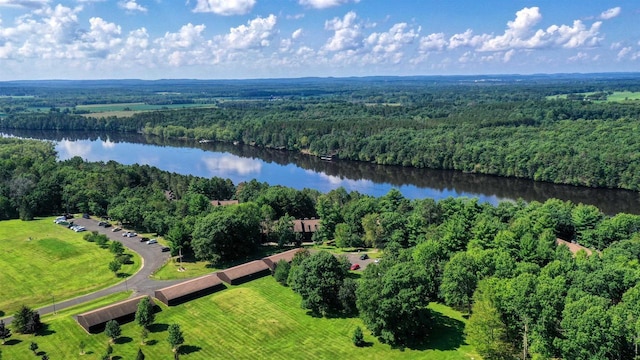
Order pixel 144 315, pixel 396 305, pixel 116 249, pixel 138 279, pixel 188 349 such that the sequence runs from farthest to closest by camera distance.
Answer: pixel 116 249, pixel 138 279, pixel 144 315, pixel 188 349, pixel 396 305

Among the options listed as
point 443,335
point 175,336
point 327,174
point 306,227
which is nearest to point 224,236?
point 306,227

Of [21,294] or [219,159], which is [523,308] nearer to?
[21,294]

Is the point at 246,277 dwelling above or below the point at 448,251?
below

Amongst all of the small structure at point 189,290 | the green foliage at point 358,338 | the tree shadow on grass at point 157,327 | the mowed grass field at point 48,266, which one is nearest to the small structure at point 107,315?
the tree shadow on grass at point 157,327

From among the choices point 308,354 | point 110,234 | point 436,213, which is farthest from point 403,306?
point 110,234

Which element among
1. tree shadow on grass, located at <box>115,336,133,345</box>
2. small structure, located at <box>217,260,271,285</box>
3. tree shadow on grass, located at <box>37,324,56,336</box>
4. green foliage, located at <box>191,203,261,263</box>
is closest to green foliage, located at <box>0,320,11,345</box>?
tree shadow on grass, located at <box>37,324,56,336</box>

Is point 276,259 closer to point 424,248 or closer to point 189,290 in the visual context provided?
point 189,290

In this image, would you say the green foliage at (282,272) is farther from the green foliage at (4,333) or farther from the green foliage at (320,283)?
the green foliage at (4,333)

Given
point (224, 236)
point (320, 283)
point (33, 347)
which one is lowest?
point (33, 347)
